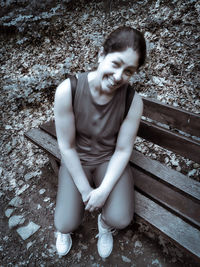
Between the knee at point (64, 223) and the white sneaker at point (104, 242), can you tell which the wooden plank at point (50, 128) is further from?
the white sneaker at point (104, 242)

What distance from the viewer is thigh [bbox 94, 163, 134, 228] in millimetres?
1942

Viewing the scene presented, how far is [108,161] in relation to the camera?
6.98ft

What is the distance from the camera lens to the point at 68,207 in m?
1.99

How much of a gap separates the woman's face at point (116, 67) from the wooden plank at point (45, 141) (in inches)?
45.9

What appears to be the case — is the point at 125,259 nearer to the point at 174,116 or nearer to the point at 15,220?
the point at 15,220

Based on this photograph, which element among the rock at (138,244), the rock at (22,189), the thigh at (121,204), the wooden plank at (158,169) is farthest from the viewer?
the rock at (22,189)

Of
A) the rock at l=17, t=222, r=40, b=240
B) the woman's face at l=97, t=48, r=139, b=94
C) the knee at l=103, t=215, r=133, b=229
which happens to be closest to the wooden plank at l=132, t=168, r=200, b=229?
the knee at l=103, t=215, r=133, b=229

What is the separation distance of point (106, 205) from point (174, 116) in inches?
40.8

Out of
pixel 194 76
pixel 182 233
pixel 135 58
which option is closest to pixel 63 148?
pixel 135 58

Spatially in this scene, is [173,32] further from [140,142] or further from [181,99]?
[140,142]

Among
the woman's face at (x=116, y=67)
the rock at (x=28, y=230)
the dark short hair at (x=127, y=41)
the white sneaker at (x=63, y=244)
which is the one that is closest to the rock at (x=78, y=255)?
the white sneaker at (x=63, y=244)

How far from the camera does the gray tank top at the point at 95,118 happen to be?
179cm

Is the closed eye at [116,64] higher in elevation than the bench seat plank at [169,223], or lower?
higher

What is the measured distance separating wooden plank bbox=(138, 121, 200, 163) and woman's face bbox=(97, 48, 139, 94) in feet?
2.53
